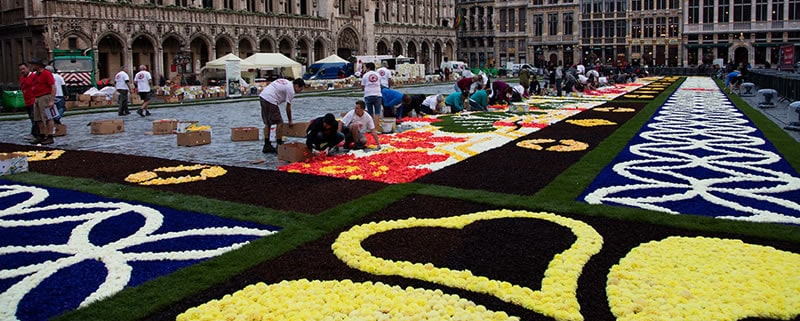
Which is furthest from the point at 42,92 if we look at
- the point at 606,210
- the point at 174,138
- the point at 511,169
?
the point at 606,210

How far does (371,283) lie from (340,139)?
6.83 meters

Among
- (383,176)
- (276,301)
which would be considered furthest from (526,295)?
(383,176)

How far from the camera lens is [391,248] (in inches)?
234

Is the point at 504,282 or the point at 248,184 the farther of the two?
the point at 248,184

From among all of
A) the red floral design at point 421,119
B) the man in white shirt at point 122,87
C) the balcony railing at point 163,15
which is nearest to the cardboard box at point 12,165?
the red floral design at point 421,119

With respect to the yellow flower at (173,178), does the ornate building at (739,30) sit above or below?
above

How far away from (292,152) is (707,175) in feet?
21.3

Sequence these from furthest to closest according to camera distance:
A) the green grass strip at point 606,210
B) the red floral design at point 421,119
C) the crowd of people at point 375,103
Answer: the red floral design at point 421,119 → the crowd of people at point 375,103 → the green grass strip at point 606,210

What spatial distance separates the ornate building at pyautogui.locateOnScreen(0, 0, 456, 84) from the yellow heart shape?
124 feet

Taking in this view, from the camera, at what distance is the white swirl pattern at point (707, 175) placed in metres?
7.50

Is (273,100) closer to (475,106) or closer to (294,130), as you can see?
(294,130)

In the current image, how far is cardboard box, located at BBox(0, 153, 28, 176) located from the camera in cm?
1017

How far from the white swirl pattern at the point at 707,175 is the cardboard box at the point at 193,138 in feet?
27.3

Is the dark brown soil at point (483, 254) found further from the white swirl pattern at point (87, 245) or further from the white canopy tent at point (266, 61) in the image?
the white canopy tent at point (266, 61)
